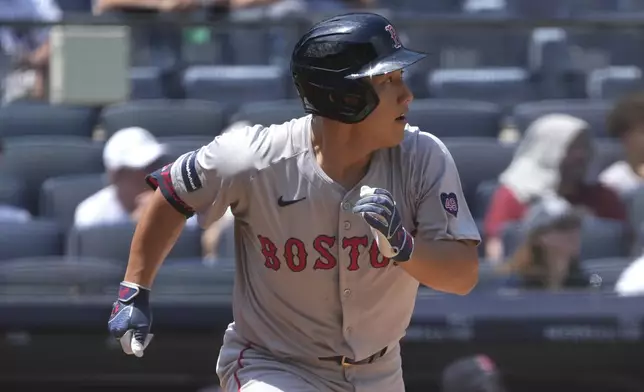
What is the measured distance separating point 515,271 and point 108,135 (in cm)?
Result: 204

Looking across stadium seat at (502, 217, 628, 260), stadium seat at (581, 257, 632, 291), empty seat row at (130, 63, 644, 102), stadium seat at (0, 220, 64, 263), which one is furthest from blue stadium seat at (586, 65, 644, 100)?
stadium seat at (0, 220, 64, 263)

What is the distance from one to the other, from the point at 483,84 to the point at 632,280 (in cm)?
185

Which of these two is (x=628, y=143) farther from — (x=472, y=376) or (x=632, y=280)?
(x=472, y=376)

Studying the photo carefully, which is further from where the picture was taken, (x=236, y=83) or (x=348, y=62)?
(x=236, y=83)

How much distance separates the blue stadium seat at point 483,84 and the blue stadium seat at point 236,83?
32.9 inches

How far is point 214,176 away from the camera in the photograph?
2.77m

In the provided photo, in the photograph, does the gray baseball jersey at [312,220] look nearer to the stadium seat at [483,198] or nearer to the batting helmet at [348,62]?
the batting helmet at [348,62]

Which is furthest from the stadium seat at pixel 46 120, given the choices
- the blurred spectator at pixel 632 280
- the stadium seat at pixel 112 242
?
the blurred spectator at pixel 632 280

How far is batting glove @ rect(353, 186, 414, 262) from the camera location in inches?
97.1

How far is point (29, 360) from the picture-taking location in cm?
500

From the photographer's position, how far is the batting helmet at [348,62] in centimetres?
265

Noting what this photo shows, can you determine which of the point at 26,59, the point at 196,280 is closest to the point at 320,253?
the point at 196,280

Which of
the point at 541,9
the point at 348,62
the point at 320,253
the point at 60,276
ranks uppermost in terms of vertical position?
the point at 348,62

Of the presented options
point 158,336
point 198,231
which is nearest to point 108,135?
point 198,231
